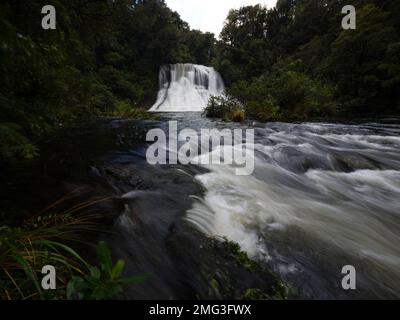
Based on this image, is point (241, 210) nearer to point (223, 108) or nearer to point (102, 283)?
point (102, 283)

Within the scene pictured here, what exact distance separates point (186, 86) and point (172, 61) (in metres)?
4.46

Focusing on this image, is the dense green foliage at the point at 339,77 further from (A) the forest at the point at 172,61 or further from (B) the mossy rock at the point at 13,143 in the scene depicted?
(B) the mossy rock at the point at 13,143

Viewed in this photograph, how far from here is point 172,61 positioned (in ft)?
91.0

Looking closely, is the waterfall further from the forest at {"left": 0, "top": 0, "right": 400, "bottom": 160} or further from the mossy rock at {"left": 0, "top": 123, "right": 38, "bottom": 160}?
the mossy rock at {"left": 0, "top": 123, "right": 38, "bottom": 160}

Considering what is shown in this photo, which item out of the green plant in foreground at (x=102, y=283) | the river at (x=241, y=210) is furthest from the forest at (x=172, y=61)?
the green plant in foreground at (x=102, y=283)

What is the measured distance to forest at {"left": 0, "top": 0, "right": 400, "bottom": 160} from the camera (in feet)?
8.77

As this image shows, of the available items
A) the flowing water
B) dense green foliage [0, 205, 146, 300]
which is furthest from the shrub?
dense green foliage [0, 205, 146, 300]

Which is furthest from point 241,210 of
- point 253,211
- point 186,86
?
point 186,86

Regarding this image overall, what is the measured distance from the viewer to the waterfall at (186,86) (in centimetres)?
2338

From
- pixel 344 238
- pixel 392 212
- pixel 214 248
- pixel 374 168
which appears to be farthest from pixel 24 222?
pixel 374 168

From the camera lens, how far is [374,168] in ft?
16.1

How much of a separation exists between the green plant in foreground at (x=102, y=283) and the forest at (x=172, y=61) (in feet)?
4.39

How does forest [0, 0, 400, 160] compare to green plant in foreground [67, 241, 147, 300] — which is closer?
green plant in foreground [67, 241, 147, 300]

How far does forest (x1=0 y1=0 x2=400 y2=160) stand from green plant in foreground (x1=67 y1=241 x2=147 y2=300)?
4.39 feet
